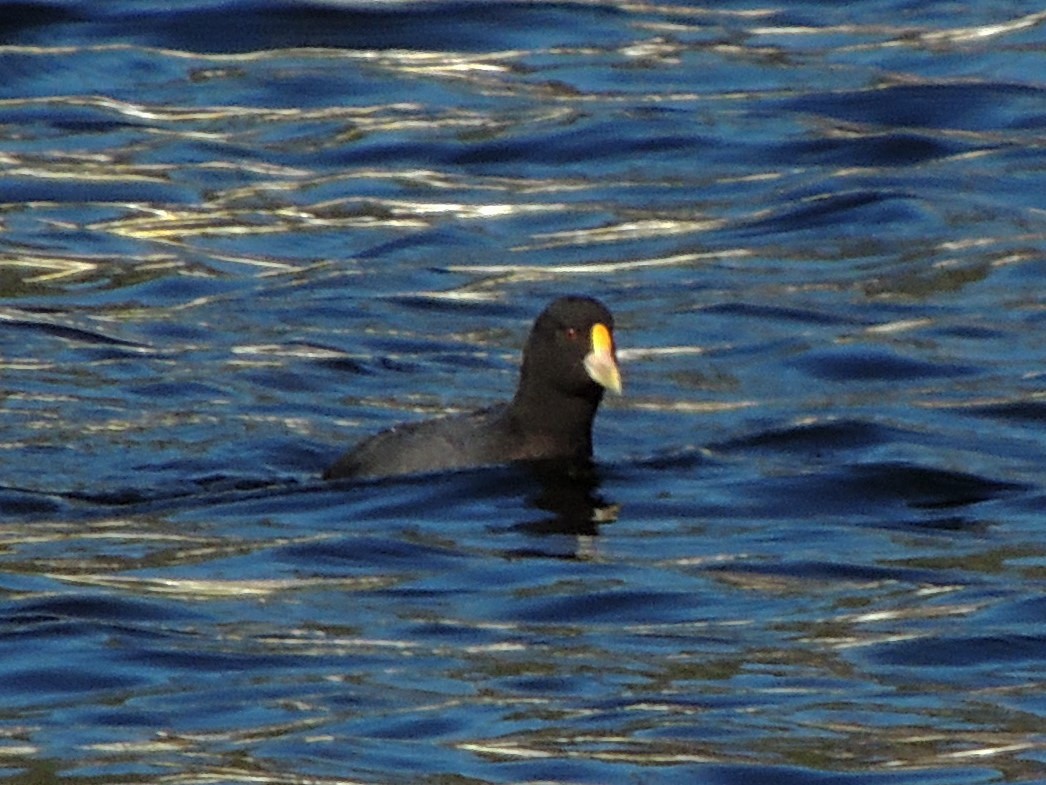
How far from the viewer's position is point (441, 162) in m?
17.2

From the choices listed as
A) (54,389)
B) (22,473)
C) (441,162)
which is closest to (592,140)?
Result: (441,162)

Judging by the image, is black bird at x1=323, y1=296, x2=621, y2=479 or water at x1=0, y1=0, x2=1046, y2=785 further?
black bird at x1=323, y1=296, x2=621, y2=479

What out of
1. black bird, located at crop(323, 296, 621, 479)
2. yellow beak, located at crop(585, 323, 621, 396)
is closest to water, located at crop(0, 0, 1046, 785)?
black bird, located at crop(323, 296, 621, 479)

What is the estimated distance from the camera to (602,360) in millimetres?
10156

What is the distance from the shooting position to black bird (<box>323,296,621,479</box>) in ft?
33.4

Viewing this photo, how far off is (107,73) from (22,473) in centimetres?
885

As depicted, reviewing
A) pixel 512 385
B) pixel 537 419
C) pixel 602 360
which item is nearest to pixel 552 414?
pixel 537 419

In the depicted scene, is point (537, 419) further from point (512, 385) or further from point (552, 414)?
point (512, 385)

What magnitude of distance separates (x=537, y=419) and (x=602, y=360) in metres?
0.35

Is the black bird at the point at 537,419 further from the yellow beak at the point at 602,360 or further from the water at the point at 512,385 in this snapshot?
the water at the point at 512,385

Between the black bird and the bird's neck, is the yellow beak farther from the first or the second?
the bird's neck

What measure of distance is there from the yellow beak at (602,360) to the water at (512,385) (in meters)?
0.45

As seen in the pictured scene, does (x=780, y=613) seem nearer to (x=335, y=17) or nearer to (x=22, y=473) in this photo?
(x=22, y=473)

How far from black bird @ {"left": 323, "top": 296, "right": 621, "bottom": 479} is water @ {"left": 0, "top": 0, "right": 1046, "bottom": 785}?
0.38ft
